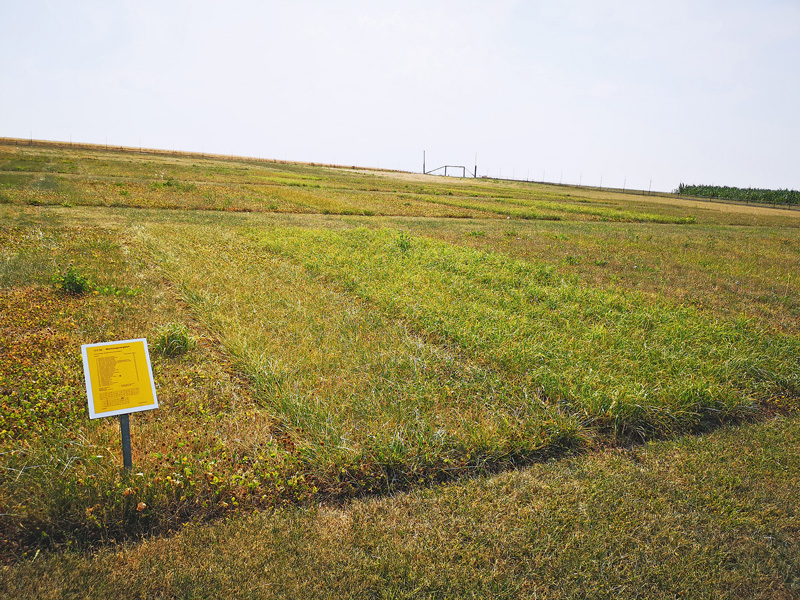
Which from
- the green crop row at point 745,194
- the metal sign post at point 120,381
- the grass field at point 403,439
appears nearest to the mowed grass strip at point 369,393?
the grass field at point 403,439

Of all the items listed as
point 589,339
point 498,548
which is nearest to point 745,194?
point 589,339

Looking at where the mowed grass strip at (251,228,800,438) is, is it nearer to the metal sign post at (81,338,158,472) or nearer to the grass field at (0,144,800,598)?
the grass field at (0,144,800,598)

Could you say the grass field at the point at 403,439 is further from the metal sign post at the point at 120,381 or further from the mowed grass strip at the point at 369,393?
the metal sign post at the point at 120,381

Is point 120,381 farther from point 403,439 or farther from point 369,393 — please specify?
point 369,393

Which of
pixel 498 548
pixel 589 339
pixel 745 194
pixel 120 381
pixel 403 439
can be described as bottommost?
pixel 498 548

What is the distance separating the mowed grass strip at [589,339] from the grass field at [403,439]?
0.04 meters

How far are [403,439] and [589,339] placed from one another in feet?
12.4

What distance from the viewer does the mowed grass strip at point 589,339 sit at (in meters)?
4.79

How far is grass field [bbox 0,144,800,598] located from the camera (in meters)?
2.84

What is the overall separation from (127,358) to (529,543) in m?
3.09

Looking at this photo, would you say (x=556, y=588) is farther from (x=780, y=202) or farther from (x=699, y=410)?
(x=780, y=202)

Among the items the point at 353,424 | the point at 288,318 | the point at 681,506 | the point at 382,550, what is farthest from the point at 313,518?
the point at 288,318

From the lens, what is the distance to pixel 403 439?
389cm

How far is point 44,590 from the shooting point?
254 cm
